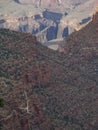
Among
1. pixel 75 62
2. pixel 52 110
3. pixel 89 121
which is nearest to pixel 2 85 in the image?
pixel 52 110

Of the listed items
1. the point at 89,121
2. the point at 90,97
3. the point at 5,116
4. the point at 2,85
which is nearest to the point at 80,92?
the point at 90,97

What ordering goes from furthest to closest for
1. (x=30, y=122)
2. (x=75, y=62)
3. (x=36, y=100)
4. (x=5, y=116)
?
(x=75, y=62)
(x=36, y=100)
(x=30, y=122)
(x=5, y=116)

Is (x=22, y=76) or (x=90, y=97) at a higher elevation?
(x=22, y=76)

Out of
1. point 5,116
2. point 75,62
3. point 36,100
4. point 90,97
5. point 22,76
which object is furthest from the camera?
point 75,62

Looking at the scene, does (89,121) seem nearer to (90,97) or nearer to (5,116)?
(90,97)

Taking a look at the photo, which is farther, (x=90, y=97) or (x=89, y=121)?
(x=90, y=97)

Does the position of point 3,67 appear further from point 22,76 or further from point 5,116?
point 5,116
